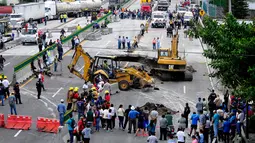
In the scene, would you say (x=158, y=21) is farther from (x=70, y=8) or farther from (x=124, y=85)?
(x=124, y=85)

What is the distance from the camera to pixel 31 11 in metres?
70.9

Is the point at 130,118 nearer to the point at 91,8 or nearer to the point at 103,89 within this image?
the point at 103,89

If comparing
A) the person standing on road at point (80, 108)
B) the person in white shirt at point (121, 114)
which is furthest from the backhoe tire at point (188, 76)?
the person standing on road at point (80, 108)

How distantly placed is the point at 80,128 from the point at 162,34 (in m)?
38.4

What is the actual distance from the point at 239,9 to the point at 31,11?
1039 inches

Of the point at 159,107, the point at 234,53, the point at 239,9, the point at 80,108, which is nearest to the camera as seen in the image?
the point at 234,53

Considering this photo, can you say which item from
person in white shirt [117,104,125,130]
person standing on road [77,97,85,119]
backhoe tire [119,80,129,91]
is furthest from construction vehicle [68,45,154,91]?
person in white shirt [117,104,125,130]

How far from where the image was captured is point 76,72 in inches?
1396

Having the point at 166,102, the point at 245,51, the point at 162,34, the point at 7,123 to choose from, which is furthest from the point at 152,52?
the point at 245,51

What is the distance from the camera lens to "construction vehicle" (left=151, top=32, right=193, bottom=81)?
118 ft

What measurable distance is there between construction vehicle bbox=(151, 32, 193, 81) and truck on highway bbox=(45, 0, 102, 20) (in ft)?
140

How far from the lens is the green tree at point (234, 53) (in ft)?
68.0

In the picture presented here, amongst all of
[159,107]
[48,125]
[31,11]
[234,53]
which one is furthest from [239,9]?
[234,53]

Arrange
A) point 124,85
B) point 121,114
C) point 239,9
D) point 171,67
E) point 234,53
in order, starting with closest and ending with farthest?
1. point 234,53
2. point 121,114
3. point 124,85
4. point 171,67
5. point 239,9
